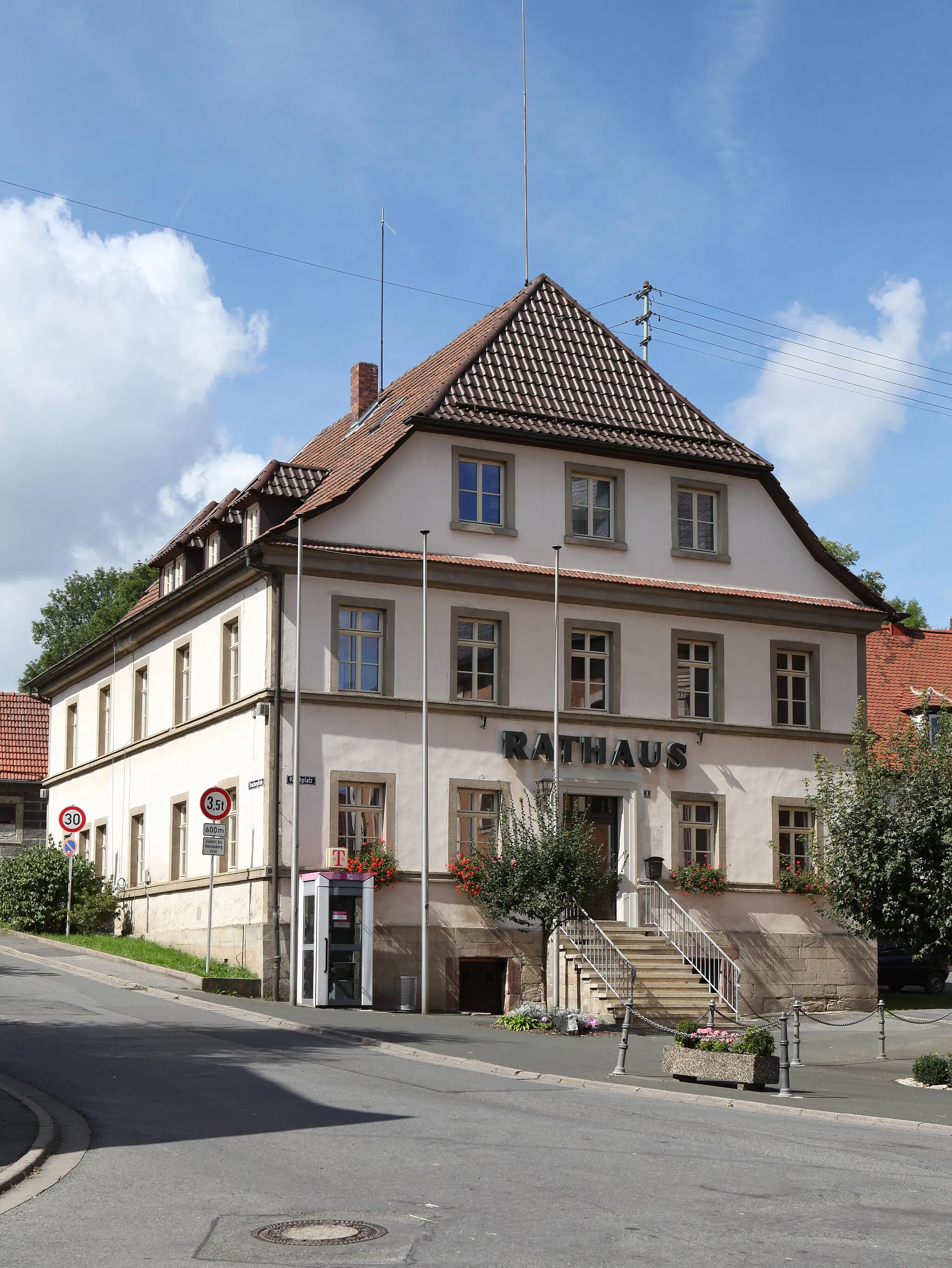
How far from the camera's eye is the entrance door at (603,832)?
3177 centimetres

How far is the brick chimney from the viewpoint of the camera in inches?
1532

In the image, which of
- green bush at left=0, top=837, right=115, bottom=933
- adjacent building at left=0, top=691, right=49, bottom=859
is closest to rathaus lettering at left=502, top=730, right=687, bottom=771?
green bush at left=0, top=837, right=115, bottom=933

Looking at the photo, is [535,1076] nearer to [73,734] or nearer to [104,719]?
[104,719]

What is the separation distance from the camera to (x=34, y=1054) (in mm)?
17688

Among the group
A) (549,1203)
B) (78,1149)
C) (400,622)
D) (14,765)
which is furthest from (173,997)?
(14,765)

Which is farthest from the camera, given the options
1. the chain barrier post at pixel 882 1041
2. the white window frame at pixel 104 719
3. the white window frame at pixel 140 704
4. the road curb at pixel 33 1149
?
the white window frame at pixel 104 719

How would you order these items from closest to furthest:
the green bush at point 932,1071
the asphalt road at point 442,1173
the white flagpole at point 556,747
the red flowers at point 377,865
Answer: the asphalt road at point 442,1173 < the green bush at point 932,1071 < the red flowers at point 377,865 < the white flagpole at point 556,747

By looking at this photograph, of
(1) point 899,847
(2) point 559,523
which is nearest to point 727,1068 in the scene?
(1) point 899,847

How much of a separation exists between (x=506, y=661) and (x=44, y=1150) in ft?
66.7

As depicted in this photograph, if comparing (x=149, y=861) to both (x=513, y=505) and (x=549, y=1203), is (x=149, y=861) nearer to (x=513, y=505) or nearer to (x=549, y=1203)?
(x=513, y=505)

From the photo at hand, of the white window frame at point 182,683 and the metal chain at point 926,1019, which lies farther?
the white window frame at point 182,683

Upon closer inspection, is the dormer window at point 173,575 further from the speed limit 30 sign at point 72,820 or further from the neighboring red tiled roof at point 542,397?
the speed limit 30 sign at point 72,820

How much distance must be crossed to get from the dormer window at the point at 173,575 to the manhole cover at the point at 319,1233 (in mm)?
26846

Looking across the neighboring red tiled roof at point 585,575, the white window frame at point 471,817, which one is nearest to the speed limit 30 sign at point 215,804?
the white window frame at point 471,817
